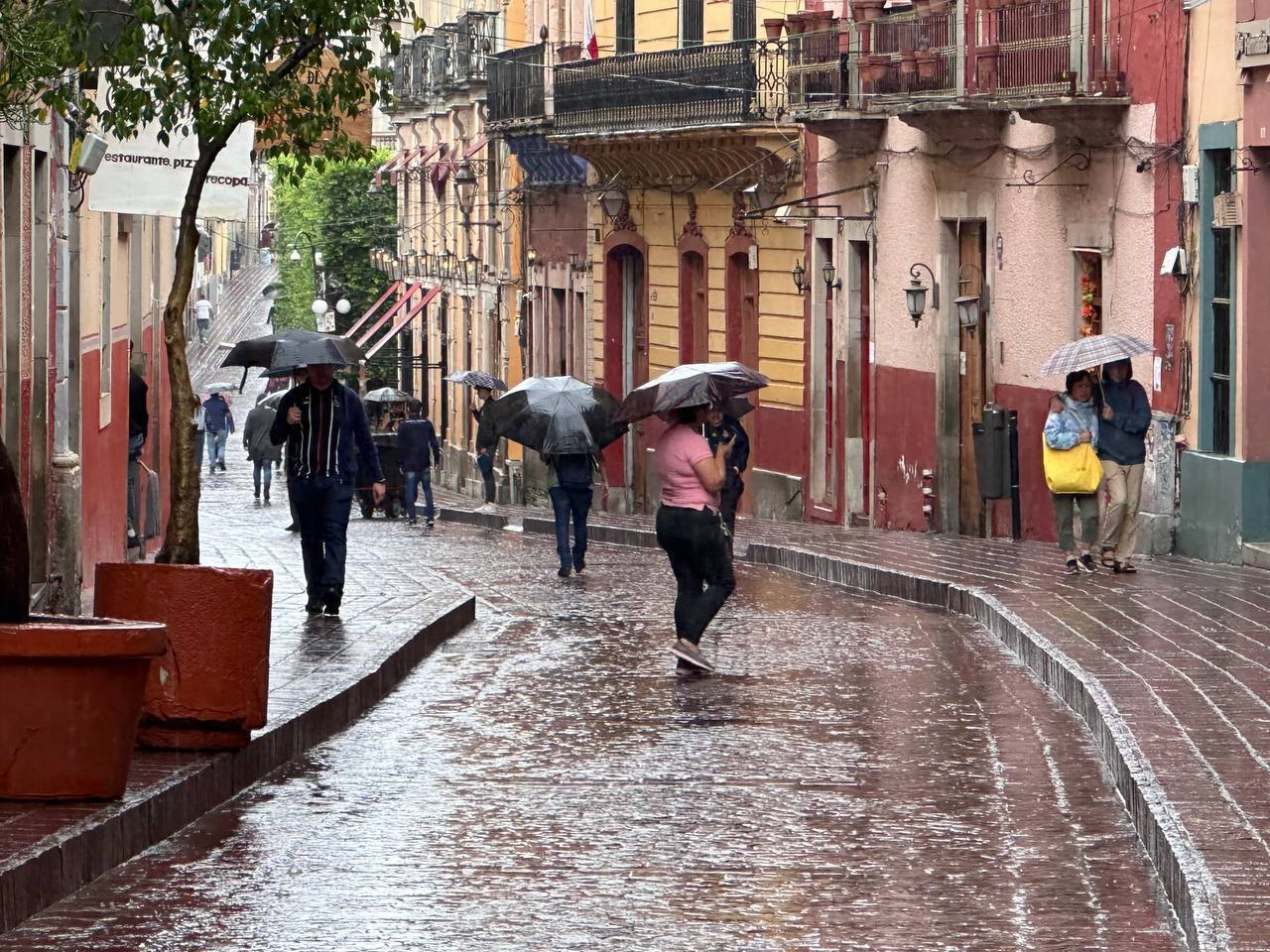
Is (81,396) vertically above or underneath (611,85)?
underneath

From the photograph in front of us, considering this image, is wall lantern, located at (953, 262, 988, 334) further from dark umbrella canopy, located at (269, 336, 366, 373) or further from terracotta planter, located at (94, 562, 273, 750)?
terracotta planter, located at (94, 562, 273, 750)

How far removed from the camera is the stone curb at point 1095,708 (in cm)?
745

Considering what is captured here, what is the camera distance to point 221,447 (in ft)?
185

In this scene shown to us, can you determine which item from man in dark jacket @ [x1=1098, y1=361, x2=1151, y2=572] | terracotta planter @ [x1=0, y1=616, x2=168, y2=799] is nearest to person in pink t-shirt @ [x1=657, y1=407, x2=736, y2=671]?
man in dark jacket @ [x1=1098, y1=361, x2=1151, y2=572]

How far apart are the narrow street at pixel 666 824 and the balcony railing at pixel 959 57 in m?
8.48

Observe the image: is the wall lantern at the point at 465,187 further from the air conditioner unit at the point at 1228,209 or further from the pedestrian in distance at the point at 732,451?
the air conditioner unit at the point at 1228,209

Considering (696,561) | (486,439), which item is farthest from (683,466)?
(486,439)

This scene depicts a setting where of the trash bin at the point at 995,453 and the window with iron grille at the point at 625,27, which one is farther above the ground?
the window with iron grille at the point at 625,27

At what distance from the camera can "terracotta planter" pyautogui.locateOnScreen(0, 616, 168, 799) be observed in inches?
329

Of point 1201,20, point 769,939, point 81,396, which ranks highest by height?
point 1201,20

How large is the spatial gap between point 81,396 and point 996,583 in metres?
6.82

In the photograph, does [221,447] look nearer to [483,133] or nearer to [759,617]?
[483,133]

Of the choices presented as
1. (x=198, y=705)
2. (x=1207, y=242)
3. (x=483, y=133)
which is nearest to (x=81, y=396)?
(x=1207, y=242)

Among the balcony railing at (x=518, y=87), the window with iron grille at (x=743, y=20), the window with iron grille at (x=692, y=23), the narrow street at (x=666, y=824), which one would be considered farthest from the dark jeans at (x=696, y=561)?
the balcony railing at (x=518, y=87)
